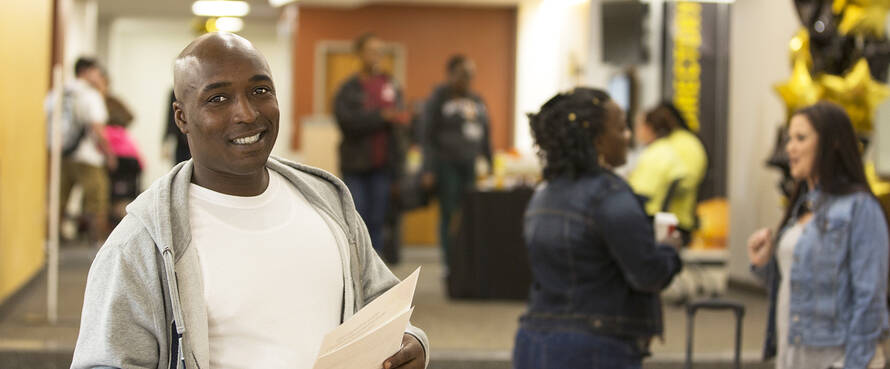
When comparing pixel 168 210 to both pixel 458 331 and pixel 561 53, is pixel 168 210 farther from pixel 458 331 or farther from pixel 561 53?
pixel 561 53

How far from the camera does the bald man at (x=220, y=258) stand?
1.58m

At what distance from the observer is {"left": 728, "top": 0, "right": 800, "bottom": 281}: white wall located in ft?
25.1

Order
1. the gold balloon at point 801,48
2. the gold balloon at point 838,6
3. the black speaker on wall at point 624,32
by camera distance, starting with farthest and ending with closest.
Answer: the black speaker on wall at point 624,32, the gold balloon at point 801,48, the gold balloon at point 838,6

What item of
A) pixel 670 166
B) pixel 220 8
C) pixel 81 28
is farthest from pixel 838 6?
pixel 81 28

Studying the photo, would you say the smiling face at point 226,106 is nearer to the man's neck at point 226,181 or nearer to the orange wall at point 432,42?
the man's neck at point 226,181

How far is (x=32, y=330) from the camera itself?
5633 mm

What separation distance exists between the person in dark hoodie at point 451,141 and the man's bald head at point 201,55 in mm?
5873

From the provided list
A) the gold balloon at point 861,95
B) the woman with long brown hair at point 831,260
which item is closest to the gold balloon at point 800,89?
the gold balloon at point 861,95

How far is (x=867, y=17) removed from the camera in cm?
589

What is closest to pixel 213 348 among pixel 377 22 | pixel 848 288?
pixel 848 288

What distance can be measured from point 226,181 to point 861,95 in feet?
15.8

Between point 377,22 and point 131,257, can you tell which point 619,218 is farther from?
point 377,22

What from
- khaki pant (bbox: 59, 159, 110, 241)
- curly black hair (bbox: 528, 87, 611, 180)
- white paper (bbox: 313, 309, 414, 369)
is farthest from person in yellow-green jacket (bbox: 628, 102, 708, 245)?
white paper (bbox: 313, 309, 414, 369)

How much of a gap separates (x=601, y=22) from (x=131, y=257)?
10.6m
